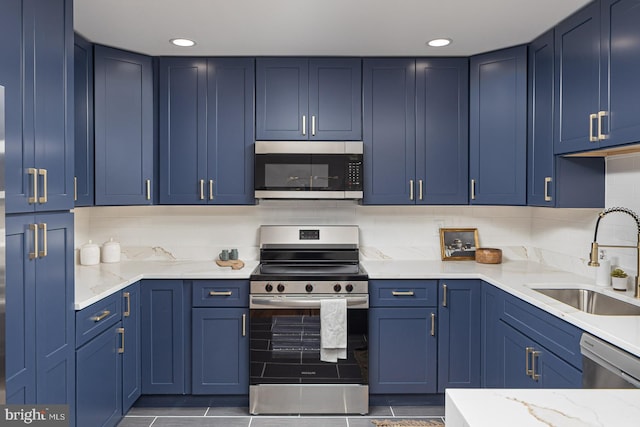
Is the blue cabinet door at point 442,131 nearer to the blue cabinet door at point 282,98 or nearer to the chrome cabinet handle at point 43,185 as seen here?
the blue cabinet door at point 282,98

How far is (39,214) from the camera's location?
179cm

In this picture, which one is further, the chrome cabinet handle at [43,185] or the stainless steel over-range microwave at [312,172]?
the stainless steel over-range microwave at [312,172]

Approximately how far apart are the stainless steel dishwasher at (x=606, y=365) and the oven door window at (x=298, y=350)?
135 centimetres

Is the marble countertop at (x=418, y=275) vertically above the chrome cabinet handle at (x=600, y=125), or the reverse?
the chrome cabinet handle at (x=600, y=125)

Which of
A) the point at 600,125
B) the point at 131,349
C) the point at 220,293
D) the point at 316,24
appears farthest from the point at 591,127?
the point at 131,349

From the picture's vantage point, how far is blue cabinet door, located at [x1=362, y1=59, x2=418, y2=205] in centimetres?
319

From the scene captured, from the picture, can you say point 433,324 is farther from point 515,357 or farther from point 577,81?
point 577,81

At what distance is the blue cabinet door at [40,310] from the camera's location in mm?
1629

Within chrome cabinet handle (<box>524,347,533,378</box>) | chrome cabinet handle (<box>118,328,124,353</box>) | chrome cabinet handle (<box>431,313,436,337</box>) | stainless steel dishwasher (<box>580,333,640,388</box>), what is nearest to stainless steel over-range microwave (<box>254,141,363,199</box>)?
chrome cabinet handle (<box>431,313,436,337</box>)

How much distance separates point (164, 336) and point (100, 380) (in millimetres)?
595

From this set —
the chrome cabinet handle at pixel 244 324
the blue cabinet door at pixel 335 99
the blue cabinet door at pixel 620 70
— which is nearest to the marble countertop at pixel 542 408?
the blue cabinet door at pixel 620 70

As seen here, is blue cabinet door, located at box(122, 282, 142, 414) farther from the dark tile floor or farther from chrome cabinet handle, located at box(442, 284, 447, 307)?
chrome cabinet handle, located at box(442, 284, 447, 307)

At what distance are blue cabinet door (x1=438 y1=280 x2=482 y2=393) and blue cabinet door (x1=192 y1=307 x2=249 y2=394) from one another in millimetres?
1278

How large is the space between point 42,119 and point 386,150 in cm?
211
